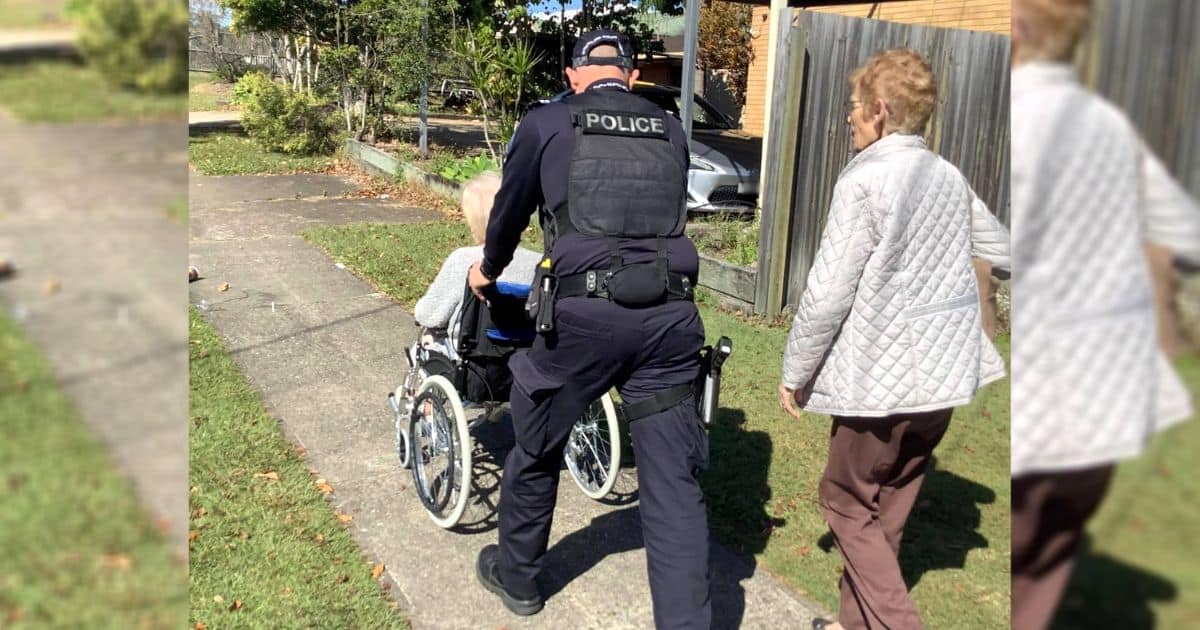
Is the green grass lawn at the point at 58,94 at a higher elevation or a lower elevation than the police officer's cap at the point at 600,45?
lower

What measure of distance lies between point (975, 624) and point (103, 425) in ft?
9.44

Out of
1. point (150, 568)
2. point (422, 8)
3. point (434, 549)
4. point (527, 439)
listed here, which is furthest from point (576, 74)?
point (422, 8)

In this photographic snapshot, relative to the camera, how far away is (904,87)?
1.78 m

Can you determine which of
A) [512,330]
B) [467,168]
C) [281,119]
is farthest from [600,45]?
[281,119]

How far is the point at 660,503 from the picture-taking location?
99.7 inches

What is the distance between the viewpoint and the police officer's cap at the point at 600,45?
2.57 m

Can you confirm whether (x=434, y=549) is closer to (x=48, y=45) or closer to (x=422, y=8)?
(x=48, y=45)

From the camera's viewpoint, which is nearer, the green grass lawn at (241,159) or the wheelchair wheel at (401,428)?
the wheelchair wheel at (401,428)

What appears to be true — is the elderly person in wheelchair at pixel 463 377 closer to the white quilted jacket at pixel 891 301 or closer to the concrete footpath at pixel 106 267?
the white quilted jacket at pixel 891 301

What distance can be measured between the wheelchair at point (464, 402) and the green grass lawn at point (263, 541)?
0.39m

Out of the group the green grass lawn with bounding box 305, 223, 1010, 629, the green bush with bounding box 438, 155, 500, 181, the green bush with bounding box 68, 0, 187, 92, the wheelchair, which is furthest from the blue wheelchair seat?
the green bush with bounding box 438, 155, 500, 181

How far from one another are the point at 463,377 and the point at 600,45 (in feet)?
4.80

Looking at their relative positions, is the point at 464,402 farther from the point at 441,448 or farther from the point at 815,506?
the point at 815,506

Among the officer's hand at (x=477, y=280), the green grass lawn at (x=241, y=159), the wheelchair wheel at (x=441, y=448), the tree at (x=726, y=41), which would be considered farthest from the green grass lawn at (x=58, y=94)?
the tree at (x=726, y=41)
